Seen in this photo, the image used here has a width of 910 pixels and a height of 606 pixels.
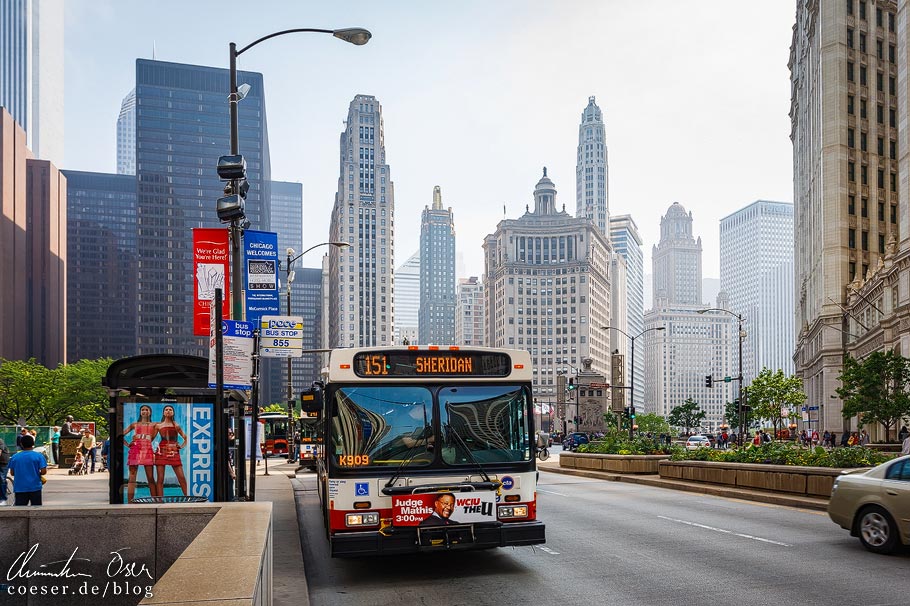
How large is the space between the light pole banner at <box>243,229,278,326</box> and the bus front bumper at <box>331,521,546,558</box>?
20.8ft

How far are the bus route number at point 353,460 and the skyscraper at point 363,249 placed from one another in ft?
515

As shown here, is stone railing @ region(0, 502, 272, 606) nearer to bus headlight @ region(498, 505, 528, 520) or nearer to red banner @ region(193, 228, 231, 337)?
bus headlight @ region(498, 505, 528, 520)

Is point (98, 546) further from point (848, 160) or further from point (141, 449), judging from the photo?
point (848, 160)

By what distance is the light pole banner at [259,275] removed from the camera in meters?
15.7

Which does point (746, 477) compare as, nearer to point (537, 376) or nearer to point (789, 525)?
point (789, 525)

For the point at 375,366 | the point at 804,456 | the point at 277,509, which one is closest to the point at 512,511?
the point at 375,366

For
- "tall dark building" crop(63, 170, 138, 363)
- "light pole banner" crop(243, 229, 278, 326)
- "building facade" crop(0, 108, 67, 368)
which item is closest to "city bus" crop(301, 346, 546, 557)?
"light pole banner" crop(243, 229, 278, 326)

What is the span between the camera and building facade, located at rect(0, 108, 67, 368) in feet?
378

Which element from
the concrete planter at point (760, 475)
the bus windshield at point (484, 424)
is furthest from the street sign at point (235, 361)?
the concrete planter at point (760, 475)

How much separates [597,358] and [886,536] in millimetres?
→ 180208

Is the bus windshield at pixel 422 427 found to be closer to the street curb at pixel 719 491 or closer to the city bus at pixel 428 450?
the city bus at pixel 428 450

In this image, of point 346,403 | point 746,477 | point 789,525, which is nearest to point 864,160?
point 746,477

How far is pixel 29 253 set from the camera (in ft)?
440

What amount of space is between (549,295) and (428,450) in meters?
173
